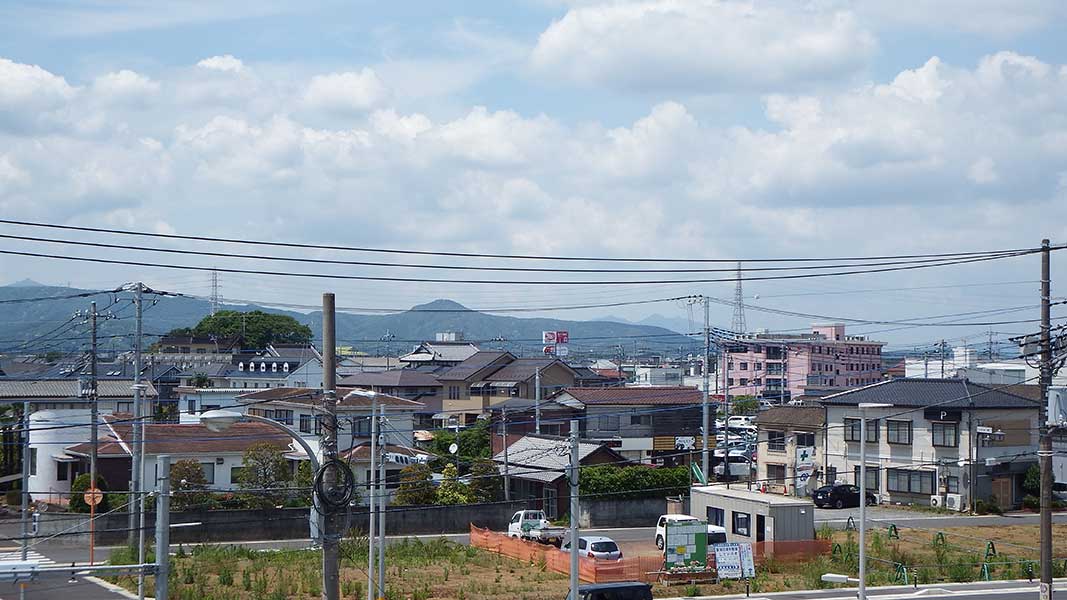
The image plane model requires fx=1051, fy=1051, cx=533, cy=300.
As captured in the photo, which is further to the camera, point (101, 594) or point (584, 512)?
point (584, 512)

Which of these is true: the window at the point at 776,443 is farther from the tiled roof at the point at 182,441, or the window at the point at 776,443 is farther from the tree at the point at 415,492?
the tiled roof at the point at 182,441

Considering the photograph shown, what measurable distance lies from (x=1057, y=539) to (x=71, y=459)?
38.5 metres

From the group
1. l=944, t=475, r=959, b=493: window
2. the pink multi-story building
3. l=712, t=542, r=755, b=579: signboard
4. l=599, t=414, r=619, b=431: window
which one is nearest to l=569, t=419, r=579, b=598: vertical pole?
l=712, t=542, r=755, b=579: signboard

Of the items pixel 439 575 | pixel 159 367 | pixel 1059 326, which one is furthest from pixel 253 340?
pixel 1059 326

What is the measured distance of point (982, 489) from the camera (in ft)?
147

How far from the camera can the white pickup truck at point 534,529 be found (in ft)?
121

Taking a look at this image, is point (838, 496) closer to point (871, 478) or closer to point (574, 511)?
point (871, 478)

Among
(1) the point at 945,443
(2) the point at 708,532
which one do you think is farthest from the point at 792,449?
(2) the point at 708,532

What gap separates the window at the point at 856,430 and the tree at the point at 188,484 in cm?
2821

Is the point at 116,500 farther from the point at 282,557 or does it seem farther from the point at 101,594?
the point at 101,594

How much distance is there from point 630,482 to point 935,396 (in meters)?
14.4

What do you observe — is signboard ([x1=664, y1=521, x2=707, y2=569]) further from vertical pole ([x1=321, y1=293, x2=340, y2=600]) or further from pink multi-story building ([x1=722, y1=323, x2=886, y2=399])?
pink multi-story building ([x1=722, y1=323, x2=886, y2=399])

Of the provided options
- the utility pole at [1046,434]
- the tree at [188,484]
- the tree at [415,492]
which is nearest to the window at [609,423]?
the tree at [415,492]

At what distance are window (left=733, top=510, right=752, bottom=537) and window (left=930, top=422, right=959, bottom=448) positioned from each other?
15304mm
